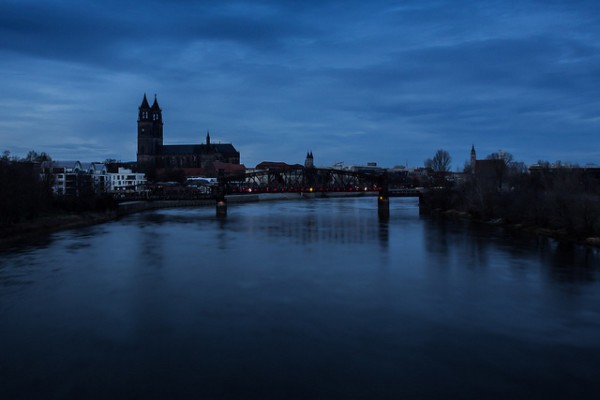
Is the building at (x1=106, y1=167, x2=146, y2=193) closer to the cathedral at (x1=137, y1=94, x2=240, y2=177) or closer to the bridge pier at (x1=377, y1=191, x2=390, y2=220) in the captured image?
the cathedral at (x1=137, y1=94, x2=240, y2=177)

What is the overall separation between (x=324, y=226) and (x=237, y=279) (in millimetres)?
28786

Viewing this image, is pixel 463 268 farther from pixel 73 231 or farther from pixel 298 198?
pixel 298 198

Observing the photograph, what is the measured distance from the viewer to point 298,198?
432 ft

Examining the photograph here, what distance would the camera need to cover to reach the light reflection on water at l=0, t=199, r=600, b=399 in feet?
39.0

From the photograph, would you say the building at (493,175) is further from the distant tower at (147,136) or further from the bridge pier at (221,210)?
the distant tower at (147,136)

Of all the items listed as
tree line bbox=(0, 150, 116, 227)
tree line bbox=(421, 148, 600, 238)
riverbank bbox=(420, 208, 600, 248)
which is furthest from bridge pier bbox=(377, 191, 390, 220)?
tree line bbox=(0, 150, 116, 227)

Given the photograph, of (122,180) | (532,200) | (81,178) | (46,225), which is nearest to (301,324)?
(532,200)

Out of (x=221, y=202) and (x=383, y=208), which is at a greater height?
(x=221, y=202)

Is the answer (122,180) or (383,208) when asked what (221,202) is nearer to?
(383,208)

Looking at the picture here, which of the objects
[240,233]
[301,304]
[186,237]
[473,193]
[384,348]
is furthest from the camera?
[473,193]

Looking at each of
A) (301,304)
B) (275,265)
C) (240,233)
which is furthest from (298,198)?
(301,304)

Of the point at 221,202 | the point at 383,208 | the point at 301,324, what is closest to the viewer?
the point at 301,324

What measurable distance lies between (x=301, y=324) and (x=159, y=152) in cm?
16582

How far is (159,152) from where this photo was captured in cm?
17325
